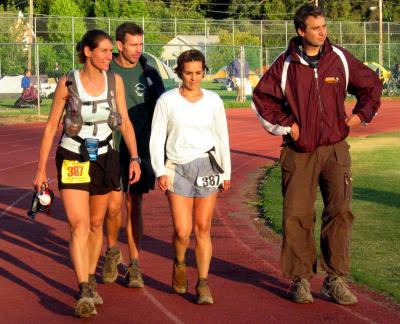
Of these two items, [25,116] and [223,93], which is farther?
[223,93]

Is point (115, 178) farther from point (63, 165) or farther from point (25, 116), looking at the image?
point (25, 116)

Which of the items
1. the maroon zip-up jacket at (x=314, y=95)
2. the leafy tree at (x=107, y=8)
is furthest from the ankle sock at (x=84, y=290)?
the leafy tree at (x=107, y=8)

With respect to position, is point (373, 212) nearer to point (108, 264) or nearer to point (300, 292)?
point (108, 264)

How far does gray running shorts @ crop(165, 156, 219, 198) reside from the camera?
8.18m

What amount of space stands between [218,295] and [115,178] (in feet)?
4.36

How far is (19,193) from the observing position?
15883mm

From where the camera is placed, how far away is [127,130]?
838 centimetres

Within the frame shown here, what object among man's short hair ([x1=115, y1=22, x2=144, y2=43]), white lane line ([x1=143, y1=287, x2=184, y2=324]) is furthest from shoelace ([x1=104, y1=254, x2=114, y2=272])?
man's short hair ([x1=115, y1=22, x2=144, y2=43])

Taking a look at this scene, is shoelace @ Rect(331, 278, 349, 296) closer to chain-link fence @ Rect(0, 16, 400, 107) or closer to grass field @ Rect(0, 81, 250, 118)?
grass field @ Rect(0, 81, 250, 118)

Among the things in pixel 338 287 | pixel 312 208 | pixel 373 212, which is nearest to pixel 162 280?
pixel 312 208

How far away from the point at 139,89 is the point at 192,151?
115 cm

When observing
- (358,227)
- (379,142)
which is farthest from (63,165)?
(379,142)

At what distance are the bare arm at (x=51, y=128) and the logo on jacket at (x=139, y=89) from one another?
1058 millimetres

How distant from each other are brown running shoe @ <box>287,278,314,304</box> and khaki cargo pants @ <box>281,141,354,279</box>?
49 mm
